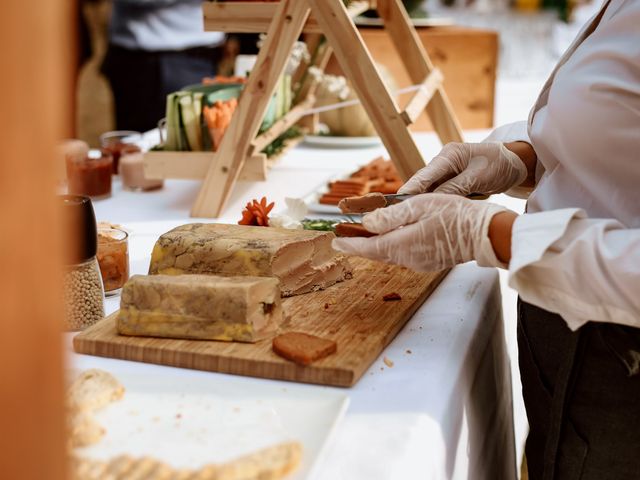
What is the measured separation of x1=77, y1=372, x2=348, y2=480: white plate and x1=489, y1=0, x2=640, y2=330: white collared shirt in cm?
31

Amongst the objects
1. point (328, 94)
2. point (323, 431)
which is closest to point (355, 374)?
point (323, 431)

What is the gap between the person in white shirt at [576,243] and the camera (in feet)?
3.27

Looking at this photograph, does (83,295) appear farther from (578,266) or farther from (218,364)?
(578,266)

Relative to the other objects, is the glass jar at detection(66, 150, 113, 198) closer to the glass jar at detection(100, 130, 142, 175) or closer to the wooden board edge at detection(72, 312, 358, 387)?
the glass jar at detection(100, 130, 142, 175)

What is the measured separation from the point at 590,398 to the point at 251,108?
0.99 m

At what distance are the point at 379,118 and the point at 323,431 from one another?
100cm

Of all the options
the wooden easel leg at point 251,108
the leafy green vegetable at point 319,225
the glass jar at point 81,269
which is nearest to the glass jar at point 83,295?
the glass jar at point 81,269

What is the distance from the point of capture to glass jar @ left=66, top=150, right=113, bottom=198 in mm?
1938

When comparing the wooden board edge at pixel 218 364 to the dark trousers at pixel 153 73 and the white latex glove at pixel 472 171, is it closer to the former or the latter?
the white latex glove at pixel 472 171

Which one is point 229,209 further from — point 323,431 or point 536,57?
point 536,57

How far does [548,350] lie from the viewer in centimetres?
119

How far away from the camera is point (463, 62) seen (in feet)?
11.6

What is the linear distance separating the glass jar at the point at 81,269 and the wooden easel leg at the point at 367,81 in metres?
0.75

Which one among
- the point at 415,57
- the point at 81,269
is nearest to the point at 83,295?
the point at 81,269
